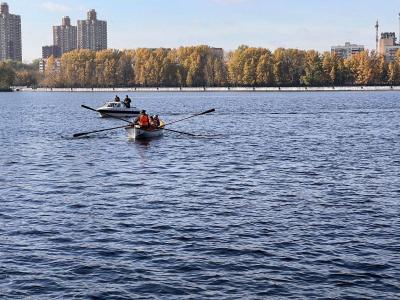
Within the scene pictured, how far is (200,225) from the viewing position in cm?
2702

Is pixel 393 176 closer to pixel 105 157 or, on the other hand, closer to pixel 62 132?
pixel 105 157

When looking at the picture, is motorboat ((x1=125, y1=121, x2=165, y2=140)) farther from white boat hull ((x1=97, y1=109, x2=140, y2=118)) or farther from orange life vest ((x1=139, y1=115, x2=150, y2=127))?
white boat hull ((x1=97, y1=109, x2=140, y2=118))

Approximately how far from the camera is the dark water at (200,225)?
20.2 metres

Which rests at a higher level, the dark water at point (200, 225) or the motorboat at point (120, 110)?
the motorboat at point (120, 110)

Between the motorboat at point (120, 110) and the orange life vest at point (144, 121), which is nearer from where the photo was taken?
the orange life vest at point (144, 121)

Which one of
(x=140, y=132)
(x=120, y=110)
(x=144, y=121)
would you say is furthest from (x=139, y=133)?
(x=120, y=110)

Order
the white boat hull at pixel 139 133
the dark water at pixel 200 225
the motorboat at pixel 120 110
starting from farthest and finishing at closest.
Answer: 1. the motorboat at pixel 120 110
2. the white boat hull at pixel 139 133
3. the dark water at pixel 200 225

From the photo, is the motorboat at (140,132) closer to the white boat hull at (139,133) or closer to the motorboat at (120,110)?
the white boat hull at (139,133)

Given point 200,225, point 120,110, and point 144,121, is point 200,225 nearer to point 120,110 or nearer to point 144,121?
point 144,121

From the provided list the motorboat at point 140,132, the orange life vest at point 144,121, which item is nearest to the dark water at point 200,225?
the motorboat at point 140,132

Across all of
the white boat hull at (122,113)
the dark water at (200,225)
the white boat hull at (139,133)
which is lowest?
the dark water at (200,225)

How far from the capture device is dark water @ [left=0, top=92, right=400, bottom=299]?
2017cm

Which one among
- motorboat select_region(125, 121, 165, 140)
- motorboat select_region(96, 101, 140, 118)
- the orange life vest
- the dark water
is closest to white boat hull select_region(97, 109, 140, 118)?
motorboat select_region(96, 101, 140, 118)

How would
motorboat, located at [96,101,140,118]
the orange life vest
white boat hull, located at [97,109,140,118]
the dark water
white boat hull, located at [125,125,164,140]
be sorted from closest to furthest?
the dark water < the orange life vest < white boat hull, located at [125,125,164,140] < motorboat, located at [96,101,140,118] < white boat hull, located at [97,109,140,118]
